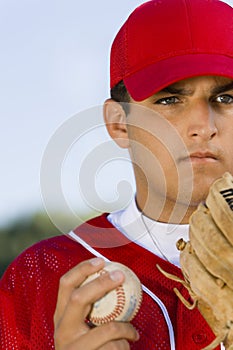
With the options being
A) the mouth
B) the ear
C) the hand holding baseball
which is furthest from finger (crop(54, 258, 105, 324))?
the ear

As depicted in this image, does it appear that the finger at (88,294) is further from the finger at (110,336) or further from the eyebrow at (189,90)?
the eyebrow at (189,90)

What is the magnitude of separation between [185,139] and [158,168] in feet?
0.56

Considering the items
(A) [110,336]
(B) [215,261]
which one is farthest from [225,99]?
(A) [110,336]

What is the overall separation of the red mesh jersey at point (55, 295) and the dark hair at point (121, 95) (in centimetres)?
38

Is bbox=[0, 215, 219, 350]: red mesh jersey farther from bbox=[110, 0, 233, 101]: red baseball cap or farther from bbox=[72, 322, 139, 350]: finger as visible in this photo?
bbox=[110, 0, 233, 101]: red baseball cap

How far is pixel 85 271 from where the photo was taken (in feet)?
8.66

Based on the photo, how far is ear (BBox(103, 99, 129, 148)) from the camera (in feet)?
11.2

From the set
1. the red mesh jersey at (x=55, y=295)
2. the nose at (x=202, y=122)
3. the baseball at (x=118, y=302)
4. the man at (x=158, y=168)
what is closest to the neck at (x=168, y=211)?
the man at (x=158, y=168)

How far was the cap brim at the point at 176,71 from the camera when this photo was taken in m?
3.12

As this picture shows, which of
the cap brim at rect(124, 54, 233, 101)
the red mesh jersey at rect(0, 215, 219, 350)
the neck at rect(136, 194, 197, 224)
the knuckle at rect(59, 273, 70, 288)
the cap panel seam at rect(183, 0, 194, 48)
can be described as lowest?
the red mesh jersey at rect(0, 215, 219, 350)

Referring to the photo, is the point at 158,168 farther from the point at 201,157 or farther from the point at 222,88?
the point at 222,88

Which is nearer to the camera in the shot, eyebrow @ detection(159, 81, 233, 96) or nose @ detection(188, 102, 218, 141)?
nose @ detection(188, 102, 218, 141)

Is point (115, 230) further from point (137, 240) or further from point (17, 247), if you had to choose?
point (17, 247)

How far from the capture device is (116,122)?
11.4ft
